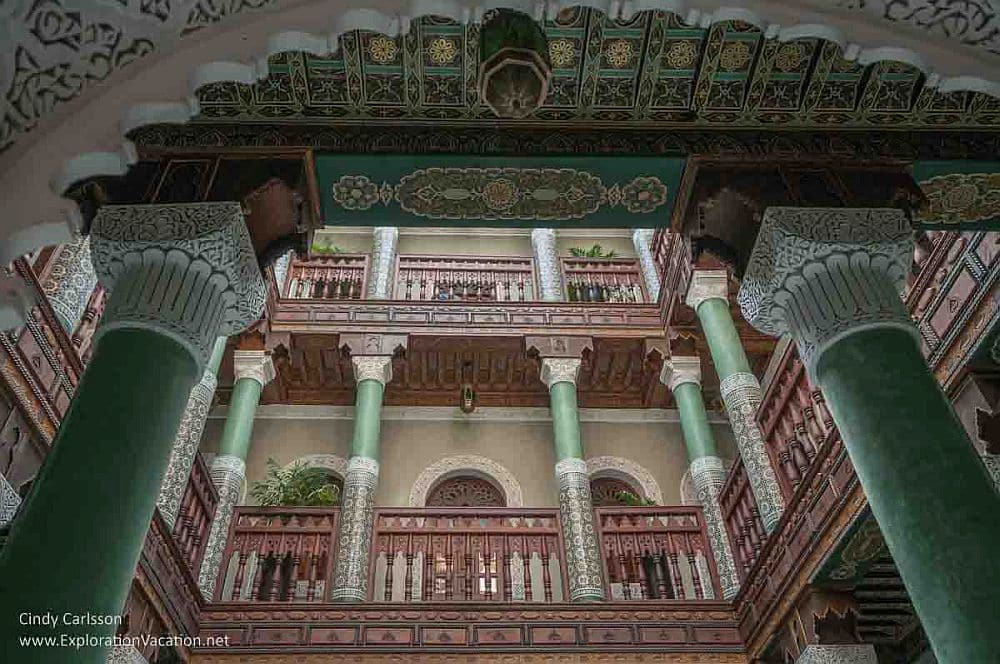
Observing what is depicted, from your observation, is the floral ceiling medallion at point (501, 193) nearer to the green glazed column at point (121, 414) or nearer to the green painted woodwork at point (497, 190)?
the green painted woodwork at point (497, 190)

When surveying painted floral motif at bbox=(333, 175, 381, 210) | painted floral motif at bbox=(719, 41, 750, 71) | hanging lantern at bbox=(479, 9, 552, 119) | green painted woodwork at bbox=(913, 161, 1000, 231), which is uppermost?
painted floral motif at bbox=(719, 41, 750, 71)

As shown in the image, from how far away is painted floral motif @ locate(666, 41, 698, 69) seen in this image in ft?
14.4

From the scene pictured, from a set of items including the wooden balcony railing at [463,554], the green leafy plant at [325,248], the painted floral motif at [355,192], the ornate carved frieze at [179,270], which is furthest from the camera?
the green leafy plant at [325,248]

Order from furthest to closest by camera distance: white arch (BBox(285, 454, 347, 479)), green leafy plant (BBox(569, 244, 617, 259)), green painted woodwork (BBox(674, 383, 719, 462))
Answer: green leafy plant (BBox(569, 244, 617, 259)) → white arch (BBox(285, 454, 347, 479)) → green painted woodwork (BBox(674, 383, 719, 462))

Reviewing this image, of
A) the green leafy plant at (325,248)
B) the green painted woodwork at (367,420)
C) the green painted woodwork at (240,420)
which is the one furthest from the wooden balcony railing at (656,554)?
the green leafy plant at (325,248)

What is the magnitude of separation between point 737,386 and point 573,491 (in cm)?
209

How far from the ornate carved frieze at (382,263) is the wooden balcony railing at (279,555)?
3371 millimetres

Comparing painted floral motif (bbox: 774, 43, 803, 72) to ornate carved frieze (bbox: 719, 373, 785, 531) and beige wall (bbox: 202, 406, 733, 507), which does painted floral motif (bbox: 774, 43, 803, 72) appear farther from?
beige wall (bbox: 202, 406, 733, 507)

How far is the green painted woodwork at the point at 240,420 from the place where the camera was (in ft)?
29.3

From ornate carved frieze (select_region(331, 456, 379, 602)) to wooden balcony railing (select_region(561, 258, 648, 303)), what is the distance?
13.3ft

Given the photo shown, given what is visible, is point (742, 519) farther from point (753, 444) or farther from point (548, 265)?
point (548, 265)

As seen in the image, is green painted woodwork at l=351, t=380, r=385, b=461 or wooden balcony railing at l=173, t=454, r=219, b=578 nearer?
wooden balcony railing at l=173, t=454, r=219, b=578

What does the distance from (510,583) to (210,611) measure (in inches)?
108

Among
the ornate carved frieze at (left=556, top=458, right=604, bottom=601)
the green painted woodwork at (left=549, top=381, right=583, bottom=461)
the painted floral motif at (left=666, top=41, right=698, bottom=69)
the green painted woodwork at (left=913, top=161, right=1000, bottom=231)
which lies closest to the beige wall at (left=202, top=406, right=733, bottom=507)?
the green painted woodwork at (left=549, top=381, right=583, bottom=461)
